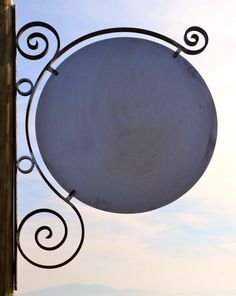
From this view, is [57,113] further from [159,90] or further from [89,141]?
[159,90]

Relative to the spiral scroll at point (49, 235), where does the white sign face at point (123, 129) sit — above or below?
above

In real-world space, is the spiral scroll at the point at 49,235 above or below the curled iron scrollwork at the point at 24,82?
below

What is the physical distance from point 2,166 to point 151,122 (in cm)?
54

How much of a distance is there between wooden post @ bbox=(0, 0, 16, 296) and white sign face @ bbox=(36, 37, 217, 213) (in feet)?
0.36

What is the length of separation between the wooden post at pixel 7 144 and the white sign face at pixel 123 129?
0.11 m

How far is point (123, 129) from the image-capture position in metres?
1.95

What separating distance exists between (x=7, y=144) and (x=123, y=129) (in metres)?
0.41

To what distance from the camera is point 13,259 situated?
1918 mm

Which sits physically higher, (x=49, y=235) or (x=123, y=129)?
(x=123, y=129)

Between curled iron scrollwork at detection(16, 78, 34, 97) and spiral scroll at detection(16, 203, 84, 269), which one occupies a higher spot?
curled iron scrollwork at detection(16, 78, 34, 97)

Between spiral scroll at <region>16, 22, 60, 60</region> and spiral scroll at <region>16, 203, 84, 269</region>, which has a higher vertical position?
spiral scroll at <region>16, 22, 60, 60</region>

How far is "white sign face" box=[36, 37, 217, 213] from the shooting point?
1.95 meters

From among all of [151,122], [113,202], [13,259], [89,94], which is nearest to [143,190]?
[113,202]

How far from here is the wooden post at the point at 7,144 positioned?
1907 mm
